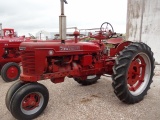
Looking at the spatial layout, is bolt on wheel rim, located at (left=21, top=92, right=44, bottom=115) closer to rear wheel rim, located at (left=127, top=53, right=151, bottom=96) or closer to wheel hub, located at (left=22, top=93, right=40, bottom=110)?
wheel hub, located at (left=22, top=93, right=40, bottom=110)

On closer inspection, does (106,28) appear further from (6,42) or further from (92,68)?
(6,42)

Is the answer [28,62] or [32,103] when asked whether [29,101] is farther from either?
[28,62]

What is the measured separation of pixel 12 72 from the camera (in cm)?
575

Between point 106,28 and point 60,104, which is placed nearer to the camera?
point 60,104

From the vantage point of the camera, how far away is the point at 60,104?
3660 mm

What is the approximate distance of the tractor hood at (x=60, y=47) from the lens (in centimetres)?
311

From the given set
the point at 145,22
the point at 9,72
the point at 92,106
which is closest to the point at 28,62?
the point at 92,106

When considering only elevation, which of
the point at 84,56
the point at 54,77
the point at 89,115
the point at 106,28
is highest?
the point at 106,28

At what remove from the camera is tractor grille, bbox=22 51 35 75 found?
3126 mm

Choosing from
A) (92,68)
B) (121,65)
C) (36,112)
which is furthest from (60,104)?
(121,65)

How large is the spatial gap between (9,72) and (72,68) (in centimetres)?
280

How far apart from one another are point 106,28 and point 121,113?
2.01 meters

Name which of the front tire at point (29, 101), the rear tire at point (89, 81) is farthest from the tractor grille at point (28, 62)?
the rear tire at point (89, 81)

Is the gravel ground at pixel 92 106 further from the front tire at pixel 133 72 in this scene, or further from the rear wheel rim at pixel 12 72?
the rear wheel rim at pixel 12 72
